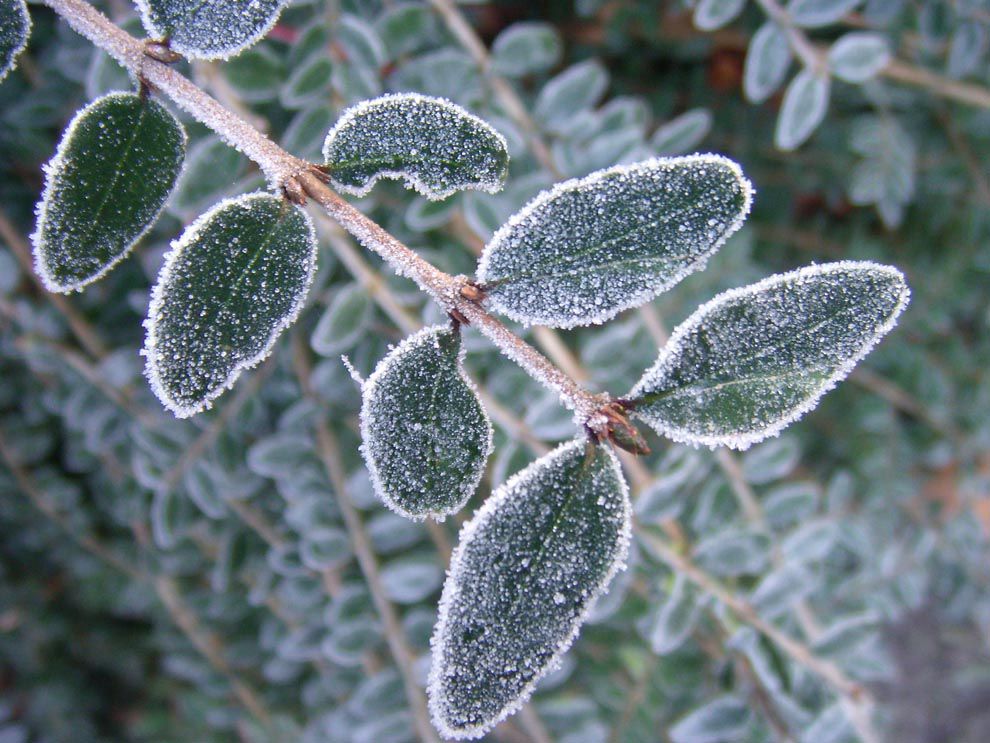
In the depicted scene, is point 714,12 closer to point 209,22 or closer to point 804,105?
point 804,105

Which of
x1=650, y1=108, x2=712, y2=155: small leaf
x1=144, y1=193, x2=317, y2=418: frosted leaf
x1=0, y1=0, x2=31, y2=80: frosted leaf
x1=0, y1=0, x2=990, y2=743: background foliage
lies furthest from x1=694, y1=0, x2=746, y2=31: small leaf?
x1=0, y1=0, x2=31, y2=80: frosted leaf

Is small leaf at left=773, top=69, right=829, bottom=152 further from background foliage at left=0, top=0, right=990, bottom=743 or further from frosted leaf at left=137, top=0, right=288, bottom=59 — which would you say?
frosted leaf at left=137, top=0, right=288, bottom=59

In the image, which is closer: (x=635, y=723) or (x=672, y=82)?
(x=635, y=723)

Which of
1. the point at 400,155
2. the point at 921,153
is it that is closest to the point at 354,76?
the point at 400,155

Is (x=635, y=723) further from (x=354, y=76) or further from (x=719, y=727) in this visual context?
(x=354, y=76)

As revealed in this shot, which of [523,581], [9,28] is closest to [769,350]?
[523,581]
